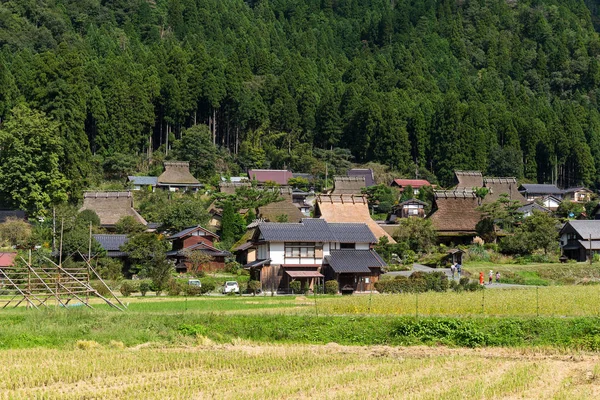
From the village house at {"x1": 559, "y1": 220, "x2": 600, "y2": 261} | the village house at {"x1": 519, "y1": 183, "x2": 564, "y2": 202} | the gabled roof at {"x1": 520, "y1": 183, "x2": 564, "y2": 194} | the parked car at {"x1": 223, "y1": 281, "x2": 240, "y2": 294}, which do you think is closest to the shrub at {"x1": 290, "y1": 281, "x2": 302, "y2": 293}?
the parked car at {"x1": 223, "y1": 281, "x2": 240, "y2": 294}

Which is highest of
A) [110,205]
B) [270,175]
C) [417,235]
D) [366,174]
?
[366,174]

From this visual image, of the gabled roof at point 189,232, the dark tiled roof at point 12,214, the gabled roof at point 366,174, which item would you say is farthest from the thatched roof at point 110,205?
the gabled roof at point 366,174

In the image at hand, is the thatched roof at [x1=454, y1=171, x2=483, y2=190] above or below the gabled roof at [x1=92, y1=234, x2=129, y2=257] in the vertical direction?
above

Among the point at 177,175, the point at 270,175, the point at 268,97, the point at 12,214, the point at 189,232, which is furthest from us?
the point at 268,97

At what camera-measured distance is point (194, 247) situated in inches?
1622

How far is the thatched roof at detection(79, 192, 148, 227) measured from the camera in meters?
47.1

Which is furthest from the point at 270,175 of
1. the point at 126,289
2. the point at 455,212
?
the point at 126,289

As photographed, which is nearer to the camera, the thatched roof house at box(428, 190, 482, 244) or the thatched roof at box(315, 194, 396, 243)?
the thatched roof at box(315, 194, 396, 243)

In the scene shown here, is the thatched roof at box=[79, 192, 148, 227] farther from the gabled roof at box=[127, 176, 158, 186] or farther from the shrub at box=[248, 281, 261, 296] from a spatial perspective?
the shrub at box=[248, 281, 261, 296]

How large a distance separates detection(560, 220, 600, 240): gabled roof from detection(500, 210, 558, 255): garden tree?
1.33m

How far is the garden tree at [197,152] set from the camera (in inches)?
2343

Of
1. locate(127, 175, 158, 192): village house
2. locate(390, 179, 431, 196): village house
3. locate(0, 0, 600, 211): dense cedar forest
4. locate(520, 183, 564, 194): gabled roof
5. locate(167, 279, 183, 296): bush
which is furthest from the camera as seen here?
locate(520, 183, 564, 194): gabled roof

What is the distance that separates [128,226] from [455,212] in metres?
18.0

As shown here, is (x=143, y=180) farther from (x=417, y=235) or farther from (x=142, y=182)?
(x=417, y=235)
